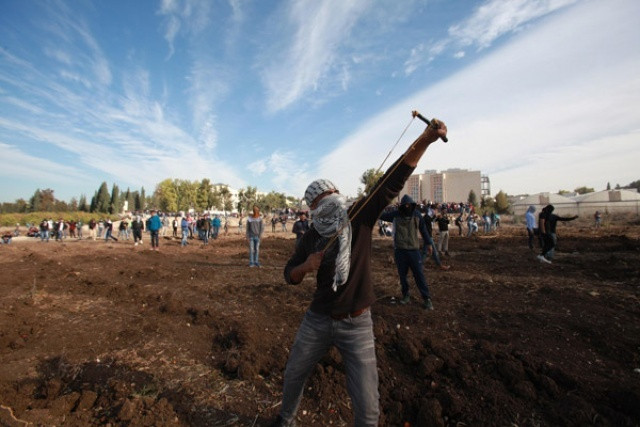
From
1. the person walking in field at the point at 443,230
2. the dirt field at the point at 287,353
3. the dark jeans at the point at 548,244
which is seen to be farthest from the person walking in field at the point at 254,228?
the dark jeans at the point at 548,244

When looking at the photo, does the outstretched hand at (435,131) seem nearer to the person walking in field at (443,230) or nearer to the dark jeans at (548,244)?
the dark jeans at (548,244)

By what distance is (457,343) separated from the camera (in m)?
4.14

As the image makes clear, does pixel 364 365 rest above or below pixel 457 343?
above

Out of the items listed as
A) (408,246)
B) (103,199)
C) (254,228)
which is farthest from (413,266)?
(103,199)

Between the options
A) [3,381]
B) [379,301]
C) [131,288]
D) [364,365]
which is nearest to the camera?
[364,365]

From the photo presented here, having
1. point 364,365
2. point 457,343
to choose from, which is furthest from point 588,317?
point 364,365

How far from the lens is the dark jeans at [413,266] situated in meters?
5.49

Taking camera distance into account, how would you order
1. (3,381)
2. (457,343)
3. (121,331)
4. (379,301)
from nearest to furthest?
(3,381) → (457,343) → (121,331) → (379,301)

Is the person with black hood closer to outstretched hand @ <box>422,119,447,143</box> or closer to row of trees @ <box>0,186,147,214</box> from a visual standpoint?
outstretched hand @ <box>422,119,447,143</box>

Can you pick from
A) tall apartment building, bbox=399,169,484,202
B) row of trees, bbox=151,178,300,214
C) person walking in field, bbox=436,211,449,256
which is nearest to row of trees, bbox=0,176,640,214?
row of trees, bbox=151,178,300,214

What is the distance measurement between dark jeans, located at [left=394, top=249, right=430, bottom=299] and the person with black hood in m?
6.05

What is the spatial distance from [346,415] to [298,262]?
1619mm

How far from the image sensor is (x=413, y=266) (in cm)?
555

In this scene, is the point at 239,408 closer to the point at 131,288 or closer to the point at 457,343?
the point at 457,343
